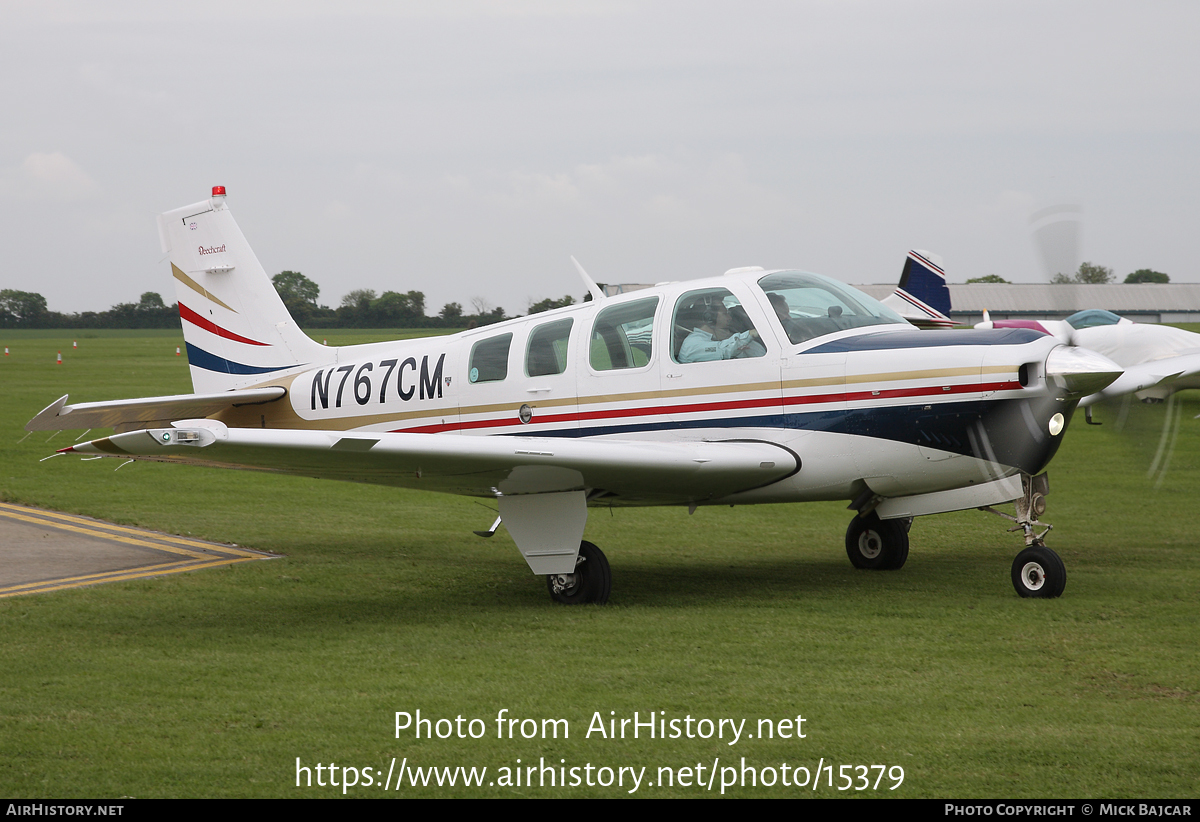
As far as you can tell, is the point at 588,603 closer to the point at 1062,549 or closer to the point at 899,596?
the point at 899,596

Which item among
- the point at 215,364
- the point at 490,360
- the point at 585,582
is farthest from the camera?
the point at 215,364

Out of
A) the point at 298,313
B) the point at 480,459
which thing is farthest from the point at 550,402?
the point at 298,313

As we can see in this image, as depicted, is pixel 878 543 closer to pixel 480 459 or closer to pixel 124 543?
pixel 480 459

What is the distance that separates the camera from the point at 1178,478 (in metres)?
15.6

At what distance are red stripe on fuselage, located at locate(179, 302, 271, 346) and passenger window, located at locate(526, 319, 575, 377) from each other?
331cm

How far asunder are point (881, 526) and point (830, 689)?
3968mm

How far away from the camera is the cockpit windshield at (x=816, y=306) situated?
8203mm

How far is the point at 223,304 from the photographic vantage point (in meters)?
11.1

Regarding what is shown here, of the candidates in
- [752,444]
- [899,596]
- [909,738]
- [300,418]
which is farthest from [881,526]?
[300,418]

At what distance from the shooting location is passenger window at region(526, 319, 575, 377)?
8898 millimetres

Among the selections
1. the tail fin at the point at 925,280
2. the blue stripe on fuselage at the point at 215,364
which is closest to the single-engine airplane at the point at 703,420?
the blue stripe on fuselage at the point at 215,364

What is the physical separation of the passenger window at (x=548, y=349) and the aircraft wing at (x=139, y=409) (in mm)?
2833

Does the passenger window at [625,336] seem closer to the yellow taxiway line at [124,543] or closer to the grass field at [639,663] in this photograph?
the grass field at [639,663]

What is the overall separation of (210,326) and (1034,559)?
789 centimetres
